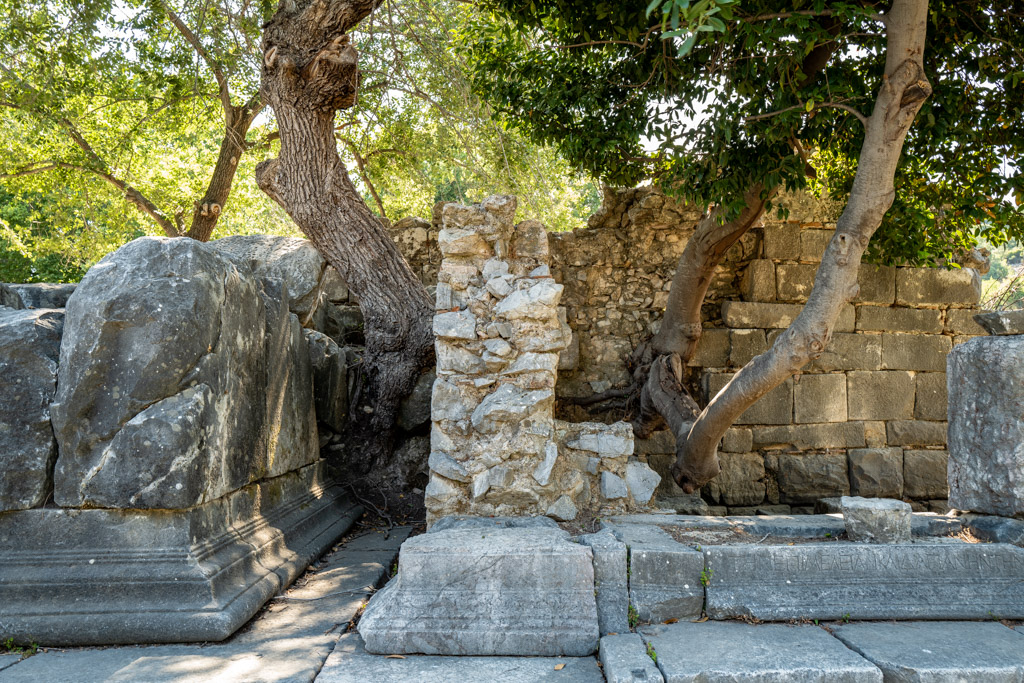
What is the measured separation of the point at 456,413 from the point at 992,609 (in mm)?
2783

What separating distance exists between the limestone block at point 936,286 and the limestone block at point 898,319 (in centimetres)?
10

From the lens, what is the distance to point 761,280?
646 centimetres

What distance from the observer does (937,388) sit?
22.1 ft

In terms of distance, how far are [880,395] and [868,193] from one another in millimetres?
3331

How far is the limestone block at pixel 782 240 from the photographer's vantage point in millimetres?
6457

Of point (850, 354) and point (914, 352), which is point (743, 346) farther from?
point (914, 352)

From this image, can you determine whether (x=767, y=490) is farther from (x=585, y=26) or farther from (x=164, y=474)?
(x=164, y=474)

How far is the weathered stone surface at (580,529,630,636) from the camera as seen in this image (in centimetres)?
288

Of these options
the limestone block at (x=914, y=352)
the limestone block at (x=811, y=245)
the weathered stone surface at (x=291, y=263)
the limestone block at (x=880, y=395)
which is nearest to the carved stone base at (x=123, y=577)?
the weathered stone surface at (x=291, y=263)

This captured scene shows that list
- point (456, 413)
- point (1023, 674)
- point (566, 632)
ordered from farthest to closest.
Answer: point (456, 413) → point (566, 632) → point (1023, 674)

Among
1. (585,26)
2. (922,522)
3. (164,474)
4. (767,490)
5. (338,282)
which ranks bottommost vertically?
(767,490)

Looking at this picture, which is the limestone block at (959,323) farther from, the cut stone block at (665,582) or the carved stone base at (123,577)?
the carved stone base at (123,577)

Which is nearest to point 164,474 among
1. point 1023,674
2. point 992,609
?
point 1023,674

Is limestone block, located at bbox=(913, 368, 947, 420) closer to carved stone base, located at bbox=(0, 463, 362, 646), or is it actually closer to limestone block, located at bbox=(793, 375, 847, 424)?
limestone block, located at bbox=(793, 375, 847, 424)
